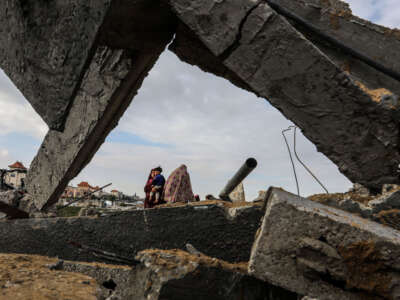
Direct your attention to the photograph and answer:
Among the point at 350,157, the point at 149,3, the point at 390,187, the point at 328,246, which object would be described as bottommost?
the point at 328,246

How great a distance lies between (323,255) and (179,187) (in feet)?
20.2

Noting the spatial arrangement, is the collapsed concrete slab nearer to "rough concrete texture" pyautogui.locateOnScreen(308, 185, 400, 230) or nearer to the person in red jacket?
"rough concrete texture" pyautogui.locateOnScreen(308, 185, 400, 230)

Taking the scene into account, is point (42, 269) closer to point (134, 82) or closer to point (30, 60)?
point (30, 60)

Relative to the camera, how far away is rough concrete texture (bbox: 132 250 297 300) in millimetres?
1270

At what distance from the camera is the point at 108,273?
2568 millimetres

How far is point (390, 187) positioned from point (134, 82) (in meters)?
2.58

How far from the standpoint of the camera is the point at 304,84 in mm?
2184

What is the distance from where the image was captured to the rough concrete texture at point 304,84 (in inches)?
85.1

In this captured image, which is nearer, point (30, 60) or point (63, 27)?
point (63, 27)

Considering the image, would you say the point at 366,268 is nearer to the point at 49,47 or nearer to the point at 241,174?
the point at 49,47

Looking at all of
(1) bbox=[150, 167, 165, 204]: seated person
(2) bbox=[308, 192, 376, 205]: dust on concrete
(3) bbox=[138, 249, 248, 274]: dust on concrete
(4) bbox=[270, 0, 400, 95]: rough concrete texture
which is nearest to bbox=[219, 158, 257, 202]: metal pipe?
(1) bbox=[150, 167, 165, 204]: seated person

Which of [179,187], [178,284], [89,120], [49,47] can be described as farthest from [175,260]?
[179,187]

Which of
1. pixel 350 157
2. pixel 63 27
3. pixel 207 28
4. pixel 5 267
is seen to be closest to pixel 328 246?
pixel 350 157

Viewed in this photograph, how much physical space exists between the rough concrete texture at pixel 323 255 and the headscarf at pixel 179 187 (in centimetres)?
598
